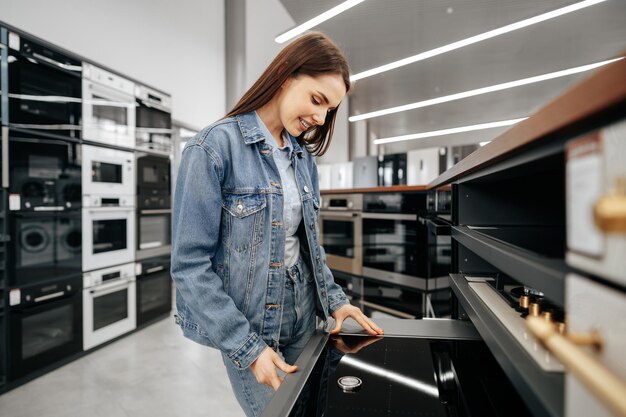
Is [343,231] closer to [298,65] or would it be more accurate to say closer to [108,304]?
[108,304]

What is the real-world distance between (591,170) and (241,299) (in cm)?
77

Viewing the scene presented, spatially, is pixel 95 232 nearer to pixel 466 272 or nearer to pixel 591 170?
pixel 466 272

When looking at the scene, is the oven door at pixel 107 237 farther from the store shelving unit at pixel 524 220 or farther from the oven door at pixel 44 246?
the store shelving unit at pixel 524 220

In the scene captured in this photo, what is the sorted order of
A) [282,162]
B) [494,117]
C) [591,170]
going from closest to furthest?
[591,170]
[282,162]
[494,117]

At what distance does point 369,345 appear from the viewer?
0.82 meters

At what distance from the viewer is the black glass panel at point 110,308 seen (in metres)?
2.80

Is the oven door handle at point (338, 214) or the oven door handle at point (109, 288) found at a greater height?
the oven door handle at point (338, 214)

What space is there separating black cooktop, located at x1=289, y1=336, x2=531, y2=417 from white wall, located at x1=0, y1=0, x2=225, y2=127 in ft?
10.3

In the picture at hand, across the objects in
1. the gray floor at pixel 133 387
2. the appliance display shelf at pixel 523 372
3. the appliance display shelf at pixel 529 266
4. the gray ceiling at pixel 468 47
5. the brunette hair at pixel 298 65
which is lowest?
the gray floor at pixel 133 387

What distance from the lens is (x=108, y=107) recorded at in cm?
289

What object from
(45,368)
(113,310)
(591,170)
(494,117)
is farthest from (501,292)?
(494,117)

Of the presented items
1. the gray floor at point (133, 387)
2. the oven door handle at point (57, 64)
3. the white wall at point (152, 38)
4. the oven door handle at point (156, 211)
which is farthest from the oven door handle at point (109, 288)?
the white wall at point (152, 38)

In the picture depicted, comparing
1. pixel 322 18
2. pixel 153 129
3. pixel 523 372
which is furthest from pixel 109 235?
pixel 523 372

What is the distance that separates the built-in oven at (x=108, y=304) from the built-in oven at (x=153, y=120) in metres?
1.11
